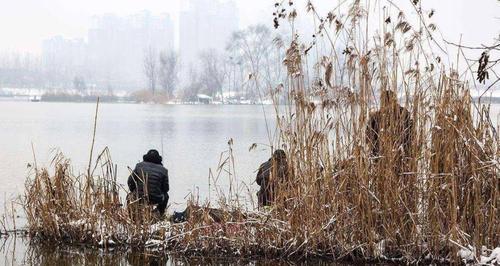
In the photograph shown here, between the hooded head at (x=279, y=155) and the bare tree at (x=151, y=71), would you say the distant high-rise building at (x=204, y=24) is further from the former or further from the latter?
the hooded head at (x=279, y=155)

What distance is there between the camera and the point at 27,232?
309 inches

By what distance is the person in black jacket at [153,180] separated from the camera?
8211 millimetres

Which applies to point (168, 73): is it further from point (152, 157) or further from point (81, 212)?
point (81, 212)

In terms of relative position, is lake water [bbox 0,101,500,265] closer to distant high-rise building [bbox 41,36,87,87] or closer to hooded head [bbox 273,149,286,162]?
hooded head [bbox 273,149,286,162]

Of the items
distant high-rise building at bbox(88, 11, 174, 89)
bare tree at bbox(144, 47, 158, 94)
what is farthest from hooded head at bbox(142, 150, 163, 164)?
distant high-rise building at bbox(88, 11, 174, 89)

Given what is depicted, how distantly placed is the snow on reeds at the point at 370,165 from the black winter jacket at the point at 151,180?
1.25m

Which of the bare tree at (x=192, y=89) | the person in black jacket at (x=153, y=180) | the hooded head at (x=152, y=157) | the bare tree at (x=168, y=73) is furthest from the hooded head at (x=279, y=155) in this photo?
the bare tree at (x=168, y=73)

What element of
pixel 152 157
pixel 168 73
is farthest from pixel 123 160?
pixel 168 73

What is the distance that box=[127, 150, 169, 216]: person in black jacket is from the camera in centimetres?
821

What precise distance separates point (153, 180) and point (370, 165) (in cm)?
279

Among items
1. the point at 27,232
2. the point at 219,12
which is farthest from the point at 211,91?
the point at 27,232

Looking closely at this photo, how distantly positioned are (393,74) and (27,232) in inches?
163

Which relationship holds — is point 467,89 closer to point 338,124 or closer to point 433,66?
point 433,66

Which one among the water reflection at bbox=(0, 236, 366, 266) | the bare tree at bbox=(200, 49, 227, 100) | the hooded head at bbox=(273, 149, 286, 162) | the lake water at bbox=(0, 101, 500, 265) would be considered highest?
the bare tree at bbox=(200, 49, 227, 100)
